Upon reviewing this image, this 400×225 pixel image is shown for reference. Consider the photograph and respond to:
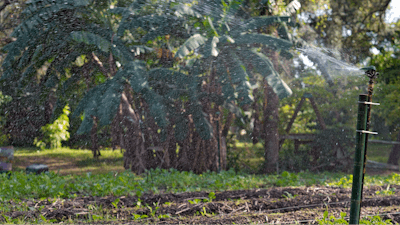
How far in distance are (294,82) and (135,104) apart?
663 centimetres

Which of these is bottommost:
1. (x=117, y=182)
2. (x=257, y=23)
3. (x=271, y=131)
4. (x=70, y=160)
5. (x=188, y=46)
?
(x=70, y=160)

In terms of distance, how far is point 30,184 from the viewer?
473cm

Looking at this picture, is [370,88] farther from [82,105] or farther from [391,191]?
[82,105]

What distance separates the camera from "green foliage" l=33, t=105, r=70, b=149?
33.4 ft

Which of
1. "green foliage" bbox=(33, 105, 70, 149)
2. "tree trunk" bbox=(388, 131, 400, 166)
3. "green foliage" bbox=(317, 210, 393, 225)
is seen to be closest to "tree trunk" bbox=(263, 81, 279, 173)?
"tree trunk" bbox=(388, 131, 400, 166)

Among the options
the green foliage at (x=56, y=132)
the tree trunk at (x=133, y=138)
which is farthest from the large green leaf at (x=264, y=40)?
the green foliage at (x=56, y=132)

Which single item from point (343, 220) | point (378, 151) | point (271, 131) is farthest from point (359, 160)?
point (378, 151)

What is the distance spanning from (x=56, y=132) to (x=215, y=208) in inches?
316

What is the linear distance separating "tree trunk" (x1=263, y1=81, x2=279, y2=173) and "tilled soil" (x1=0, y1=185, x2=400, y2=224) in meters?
4.11

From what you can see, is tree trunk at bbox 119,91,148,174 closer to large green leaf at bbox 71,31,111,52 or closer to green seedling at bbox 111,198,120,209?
large green leaf at bbox 71,31,111,52

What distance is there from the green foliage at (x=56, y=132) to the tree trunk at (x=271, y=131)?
19.0 feet

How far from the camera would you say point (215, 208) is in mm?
3609

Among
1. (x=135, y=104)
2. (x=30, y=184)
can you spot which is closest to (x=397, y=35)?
(x=135, y=104)

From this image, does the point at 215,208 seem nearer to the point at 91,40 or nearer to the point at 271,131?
the point at 91,40
